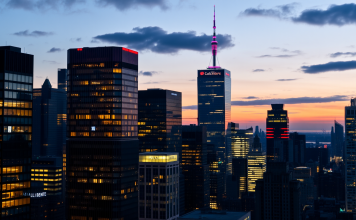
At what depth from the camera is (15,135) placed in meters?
159

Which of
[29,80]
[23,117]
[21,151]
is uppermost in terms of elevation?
[29,80]

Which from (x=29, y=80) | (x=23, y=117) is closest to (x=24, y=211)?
(x=23, y=117)

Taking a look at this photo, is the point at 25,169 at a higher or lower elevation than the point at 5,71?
lower

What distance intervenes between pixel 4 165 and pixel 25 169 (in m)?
7.75

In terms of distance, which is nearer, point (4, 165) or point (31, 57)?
point (4, 165)

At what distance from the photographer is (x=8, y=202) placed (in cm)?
15375

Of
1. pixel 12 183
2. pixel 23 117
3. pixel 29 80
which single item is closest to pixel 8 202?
pixel 12 183

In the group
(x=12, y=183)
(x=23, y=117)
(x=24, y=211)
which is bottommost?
(x=24, y=211)

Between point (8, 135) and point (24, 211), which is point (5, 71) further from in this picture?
point (24, 211)

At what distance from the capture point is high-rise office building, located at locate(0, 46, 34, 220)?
15450 cm

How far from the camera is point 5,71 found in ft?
517

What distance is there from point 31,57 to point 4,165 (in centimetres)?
3882

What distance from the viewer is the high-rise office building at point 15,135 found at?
154500 millimetres

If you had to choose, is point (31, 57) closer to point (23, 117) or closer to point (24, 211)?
point (23, 117)
